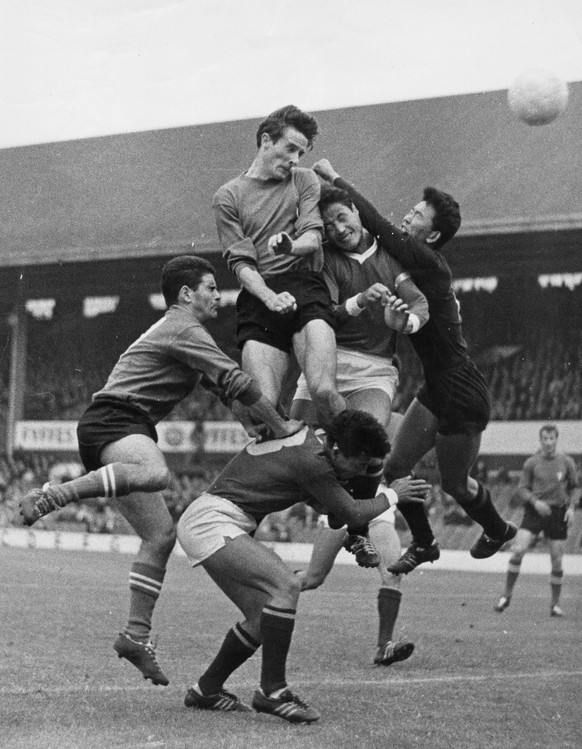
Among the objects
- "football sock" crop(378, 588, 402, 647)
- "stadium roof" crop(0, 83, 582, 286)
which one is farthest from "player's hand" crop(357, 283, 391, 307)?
"stadium roof" crop(0, 83, 582, 286)

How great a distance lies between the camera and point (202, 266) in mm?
5367

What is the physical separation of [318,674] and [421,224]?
2.46 metres

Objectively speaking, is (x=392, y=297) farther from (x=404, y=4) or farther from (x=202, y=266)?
(x=404, y=4)

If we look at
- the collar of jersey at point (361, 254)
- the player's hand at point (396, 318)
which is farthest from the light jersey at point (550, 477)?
the player's hand at point (396, 318)

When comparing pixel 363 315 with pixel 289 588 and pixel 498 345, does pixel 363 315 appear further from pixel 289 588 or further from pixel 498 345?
pixel 498 345

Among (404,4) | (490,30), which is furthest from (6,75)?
(490,30)

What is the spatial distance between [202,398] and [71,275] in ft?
11.5

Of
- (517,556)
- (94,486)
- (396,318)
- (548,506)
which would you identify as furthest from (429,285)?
(548,506)

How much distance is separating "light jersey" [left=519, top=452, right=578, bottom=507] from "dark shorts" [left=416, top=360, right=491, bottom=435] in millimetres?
4665

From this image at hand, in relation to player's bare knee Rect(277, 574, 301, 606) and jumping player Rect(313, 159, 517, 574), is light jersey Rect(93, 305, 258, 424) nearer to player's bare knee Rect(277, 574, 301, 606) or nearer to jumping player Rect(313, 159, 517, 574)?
player's bare knee Rect(277, 574, 301, 606)

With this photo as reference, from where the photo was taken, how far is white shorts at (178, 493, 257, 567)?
16.1 feet

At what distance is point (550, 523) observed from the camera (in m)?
10.2

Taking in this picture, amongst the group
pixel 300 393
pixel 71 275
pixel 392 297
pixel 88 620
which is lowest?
pixel 88 620

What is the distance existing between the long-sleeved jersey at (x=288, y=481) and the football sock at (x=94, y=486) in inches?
14.7
